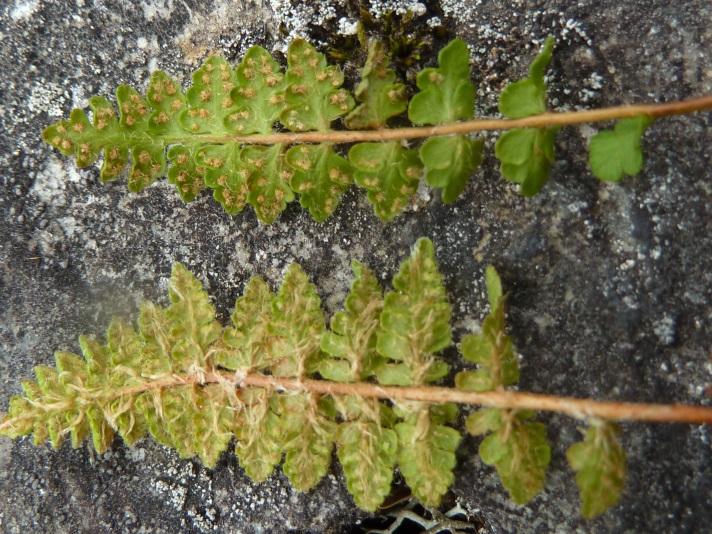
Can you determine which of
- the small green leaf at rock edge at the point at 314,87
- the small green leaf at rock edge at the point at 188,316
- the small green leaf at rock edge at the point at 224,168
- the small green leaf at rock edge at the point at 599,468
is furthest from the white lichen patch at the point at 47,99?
the small green leaf at rock edge at the point at 599,468

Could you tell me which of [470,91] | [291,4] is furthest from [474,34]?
[291,4]

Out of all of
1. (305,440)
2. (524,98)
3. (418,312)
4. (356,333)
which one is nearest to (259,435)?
(305,440)

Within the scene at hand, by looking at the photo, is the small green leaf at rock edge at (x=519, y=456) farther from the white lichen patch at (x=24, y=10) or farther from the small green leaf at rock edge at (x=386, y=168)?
the white lichen patch at (x=24, y=10)

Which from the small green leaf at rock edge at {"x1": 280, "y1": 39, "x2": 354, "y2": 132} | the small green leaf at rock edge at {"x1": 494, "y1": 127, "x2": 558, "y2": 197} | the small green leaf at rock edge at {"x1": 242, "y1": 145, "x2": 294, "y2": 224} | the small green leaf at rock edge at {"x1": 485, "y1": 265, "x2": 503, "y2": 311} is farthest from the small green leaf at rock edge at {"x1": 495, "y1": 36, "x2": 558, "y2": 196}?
the small green leaf at rock edge at {"x1": 242, "y1": 145, "x2": 294, "y2": 224}

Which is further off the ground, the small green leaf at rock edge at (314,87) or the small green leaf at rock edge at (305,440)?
the small green leaf at rock edge at (314,87)

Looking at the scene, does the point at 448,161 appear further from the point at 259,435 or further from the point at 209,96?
the point at 259,435

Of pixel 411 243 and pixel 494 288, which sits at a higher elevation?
pixel 411 243
